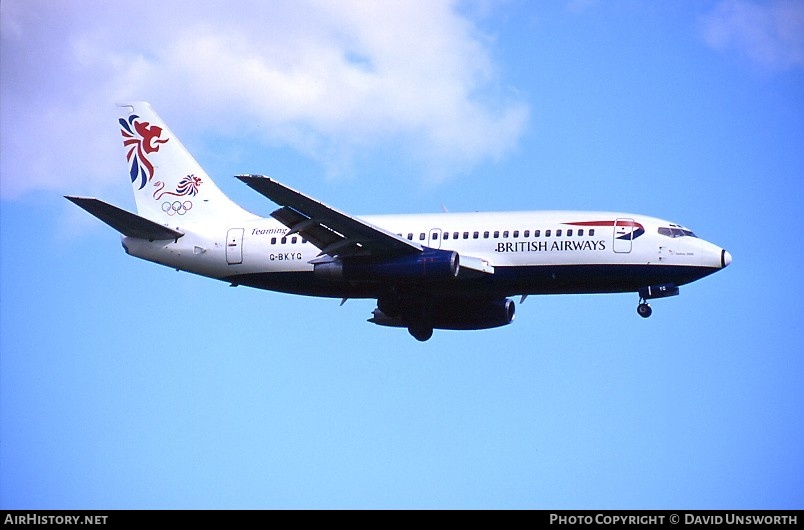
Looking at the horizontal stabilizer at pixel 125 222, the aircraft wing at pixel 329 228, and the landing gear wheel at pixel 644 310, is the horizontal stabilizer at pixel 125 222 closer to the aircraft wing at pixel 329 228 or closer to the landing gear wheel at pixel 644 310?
the aircraft wing at pixel 329 228

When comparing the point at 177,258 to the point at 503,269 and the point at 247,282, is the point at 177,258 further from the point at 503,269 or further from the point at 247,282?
the point at 503,269

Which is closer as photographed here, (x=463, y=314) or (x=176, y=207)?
(x=463, y=314)

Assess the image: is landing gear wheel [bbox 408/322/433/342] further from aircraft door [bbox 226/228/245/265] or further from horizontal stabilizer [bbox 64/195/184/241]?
horizontal stabilizer [bbox 64/195/184/241]

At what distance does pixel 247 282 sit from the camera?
60.4m

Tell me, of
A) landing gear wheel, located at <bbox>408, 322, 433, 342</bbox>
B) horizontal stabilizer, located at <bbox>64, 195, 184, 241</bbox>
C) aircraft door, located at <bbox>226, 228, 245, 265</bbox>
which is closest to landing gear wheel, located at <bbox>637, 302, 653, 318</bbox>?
landing gear wheel, located at <bbox>408, 322, 433, 342</bbox>

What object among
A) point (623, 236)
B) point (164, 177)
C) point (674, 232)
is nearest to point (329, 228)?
point (623, 236)

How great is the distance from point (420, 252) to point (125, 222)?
43.6ft

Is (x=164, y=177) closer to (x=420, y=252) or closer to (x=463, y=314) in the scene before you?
(x=420, y=252)

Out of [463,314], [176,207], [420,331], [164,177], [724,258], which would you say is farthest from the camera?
[164,177]

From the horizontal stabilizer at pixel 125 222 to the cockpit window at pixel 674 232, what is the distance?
21.0m

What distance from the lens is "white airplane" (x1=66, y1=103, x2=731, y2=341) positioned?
5522 centimetres

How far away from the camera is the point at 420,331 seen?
6275 cm

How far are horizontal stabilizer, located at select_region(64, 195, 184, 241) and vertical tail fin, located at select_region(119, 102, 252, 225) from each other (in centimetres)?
190
